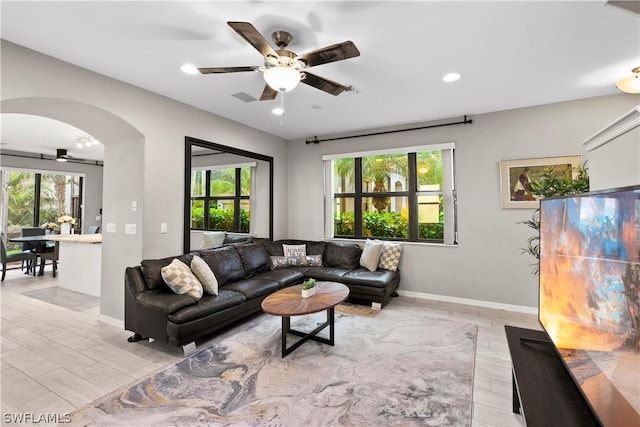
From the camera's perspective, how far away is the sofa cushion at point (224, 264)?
365cm

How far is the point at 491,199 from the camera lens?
4.05 m

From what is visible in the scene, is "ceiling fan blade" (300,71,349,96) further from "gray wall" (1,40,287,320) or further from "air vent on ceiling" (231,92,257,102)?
"gray wall" (1,40,287,320)

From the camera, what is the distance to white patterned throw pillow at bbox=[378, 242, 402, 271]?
449cm

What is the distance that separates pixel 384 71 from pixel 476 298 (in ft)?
11.0

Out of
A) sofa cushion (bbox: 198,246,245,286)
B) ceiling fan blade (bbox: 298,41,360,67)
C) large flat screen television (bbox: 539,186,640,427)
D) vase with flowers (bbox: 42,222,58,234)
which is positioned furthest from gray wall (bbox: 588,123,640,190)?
vase with flowers (bbox: 42,222,58,234)

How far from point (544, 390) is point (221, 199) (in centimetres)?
433

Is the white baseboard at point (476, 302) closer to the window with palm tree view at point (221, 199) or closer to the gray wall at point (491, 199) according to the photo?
the gray wall at point (491, 199)

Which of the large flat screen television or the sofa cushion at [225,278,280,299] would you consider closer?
the large flat screen television

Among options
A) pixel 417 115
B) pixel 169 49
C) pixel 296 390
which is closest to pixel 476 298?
pixel 417 115

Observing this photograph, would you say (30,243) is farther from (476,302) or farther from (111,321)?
(476,302)

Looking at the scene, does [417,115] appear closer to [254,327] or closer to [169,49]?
[169,49]

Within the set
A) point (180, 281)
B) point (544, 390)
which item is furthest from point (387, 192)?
point (544, 390)

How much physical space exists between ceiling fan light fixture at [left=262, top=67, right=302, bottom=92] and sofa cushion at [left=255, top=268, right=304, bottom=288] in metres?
2.58

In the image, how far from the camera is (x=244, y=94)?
11.3 feet
